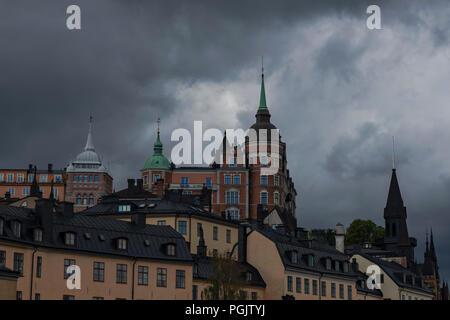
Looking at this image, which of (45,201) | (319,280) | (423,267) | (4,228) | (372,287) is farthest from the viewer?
(423,267)

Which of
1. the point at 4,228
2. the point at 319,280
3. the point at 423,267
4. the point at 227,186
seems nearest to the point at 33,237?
the point at 4,228

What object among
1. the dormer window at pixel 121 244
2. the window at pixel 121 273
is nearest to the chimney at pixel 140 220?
the dormer window at pixel 121 244

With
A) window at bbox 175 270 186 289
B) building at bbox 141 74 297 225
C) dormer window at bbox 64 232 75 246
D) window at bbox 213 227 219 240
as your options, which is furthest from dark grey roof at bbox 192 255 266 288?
building at bbox 141 74 297 225

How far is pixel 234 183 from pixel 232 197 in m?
2.79

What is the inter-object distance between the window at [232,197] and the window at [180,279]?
83767 mm

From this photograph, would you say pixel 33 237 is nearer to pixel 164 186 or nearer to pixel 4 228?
pixel 4 228

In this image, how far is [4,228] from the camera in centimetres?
6981

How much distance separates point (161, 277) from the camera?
261ft

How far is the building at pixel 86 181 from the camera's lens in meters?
178

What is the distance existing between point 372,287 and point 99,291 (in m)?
48.4

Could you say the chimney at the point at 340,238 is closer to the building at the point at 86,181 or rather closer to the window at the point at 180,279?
the window at the point at 180,279

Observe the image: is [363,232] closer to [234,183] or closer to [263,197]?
[263,197]

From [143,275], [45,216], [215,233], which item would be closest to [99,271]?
[143,275]

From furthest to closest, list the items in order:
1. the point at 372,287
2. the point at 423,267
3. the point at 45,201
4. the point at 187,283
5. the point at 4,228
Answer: the point at 423,267 → the point at 372,287 → the point at 187,283 → the point at 45,201 → the point at 4,228
